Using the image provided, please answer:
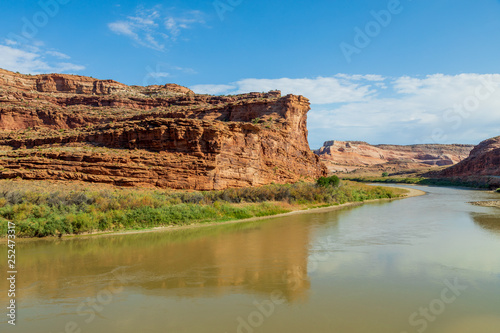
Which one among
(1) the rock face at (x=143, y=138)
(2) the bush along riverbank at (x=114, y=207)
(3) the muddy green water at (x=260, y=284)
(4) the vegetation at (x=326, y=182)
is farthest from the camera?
(4) the vegetation at (x=326, y=182)

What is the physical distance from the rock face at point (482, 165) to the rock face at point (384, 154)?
113 feet

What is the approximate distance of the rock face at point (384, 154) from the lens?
120 m

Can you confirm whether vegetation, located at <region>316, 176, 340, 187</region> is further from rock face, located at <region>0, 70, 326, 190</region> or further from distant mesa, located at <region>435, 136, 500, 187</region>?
distant mesa, located at <region>435, 136, 500, 187</region>

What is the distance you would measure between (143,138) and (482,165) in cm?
6871

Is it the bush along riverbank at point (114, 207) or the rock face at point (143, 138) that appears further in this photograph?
the rock face at point (143, 138)

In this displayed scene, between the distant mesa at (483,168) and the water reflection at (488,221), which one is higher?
the distant mesa at (483,168)

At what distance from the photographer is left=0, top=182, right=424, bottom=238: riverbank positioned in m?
14.8

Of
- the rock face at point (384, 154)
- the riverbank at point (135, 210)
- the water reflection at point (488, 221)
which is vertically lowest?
the water reflection at point (488, 221)

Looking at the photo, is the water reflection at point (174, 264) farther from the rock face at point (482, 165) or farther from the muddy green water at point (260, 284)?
the rock face at point (482, 165)

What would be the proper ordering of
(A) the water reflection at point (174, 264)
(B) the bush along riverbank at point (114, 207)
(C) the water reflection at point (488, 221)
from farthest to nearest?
(C) the water reflection at point (488, 221) < (B) the bush along riverbank at point (114, 207) < (A) the water reflection at point (174, 264)

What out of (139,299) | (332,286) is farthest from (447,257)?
(139,299)

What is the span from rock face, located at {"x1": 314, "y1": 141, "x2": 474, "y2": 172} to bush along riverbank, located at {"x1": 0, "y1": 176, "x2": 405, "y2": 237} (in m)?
90.6

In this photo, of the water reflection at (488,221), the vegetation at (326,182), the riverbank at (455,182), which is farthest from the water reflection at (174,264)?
the riverbank at (455,182)

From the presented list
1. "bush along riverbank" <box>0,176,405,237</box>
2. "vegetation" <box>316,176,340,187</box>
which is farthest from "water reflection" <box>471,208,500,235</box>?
"vegetation" <box>316,176,340,187</box>
